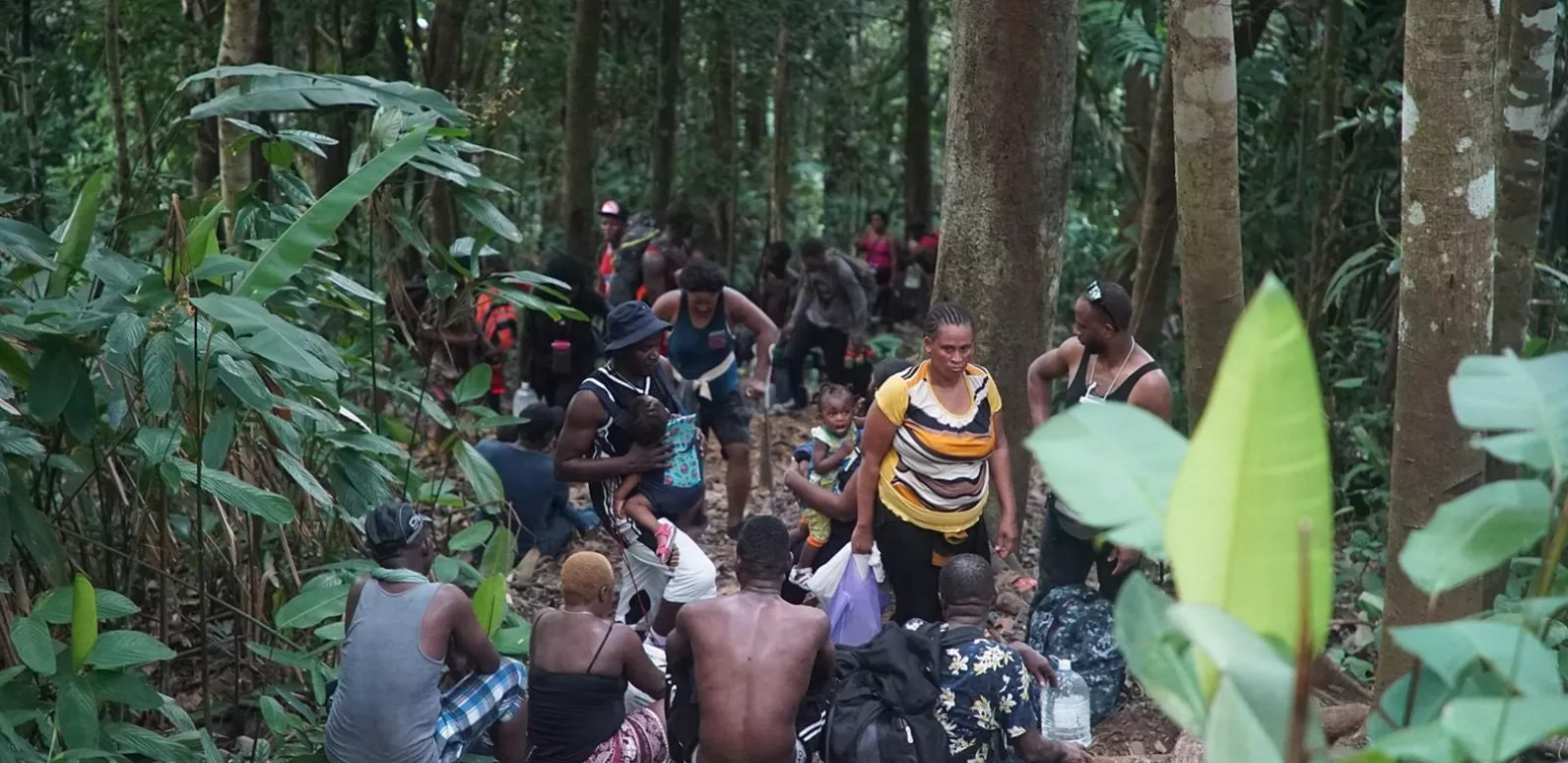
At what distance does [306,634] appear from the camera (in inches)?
235

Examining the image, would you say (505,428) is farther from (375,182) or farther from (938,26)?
(938,26)

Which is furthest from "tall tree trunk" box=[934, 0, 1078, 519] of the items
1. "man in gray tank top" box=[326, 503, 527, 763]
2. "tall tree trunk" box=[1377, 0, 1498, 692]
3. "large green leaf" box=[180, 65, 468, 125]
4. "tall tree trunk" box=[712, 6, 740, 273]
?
"tall tree trunk" box=[712, 6, 740, 273]

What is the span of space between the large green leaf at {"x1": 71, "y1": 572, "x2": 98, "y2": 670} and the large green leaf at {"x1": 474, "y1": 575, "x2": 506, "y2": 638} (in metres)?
1.20

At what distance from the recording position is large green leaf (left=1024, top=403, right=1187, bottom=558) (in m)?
1.68

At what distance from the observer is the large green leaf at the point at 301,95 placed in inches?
204

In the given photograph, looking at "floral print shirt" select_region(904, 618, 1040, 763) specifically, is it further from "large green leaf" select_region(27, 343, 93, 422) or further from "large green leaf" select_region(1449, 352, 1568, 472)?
"large green leaf" select_region(1449, 352, 1568, 472)

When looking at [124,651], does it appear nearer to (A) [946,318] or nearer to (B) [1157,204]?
(A) [946,318]

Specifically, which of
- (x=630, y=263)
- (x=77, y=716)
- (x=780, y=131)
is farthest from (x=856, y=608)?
(x=780, y=131)

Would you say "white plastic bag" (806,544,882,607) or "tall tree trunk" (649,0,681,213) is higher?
"tall tree trunk" (649,0,681,213)

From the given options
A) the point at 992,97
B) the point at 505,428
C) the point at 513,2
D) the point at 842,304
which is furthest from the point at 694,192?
the point at 992,97

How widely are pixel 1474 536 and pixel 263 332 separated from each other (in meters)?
3.45

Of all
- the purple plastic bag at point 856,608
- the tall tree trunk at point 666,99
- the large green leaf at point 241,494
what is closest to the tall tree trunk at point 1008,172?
the purple plastic bag at point 856,608

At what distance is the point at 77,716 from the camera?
171 inches

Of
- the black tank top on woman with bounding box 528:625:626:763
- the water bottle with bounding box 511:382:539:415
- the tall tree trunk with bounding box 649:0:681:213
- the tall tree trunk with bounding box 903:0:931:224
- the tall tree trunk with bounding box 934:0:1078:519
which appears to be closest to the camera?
the black tank top on woman with bounding box 528:625:626:763
